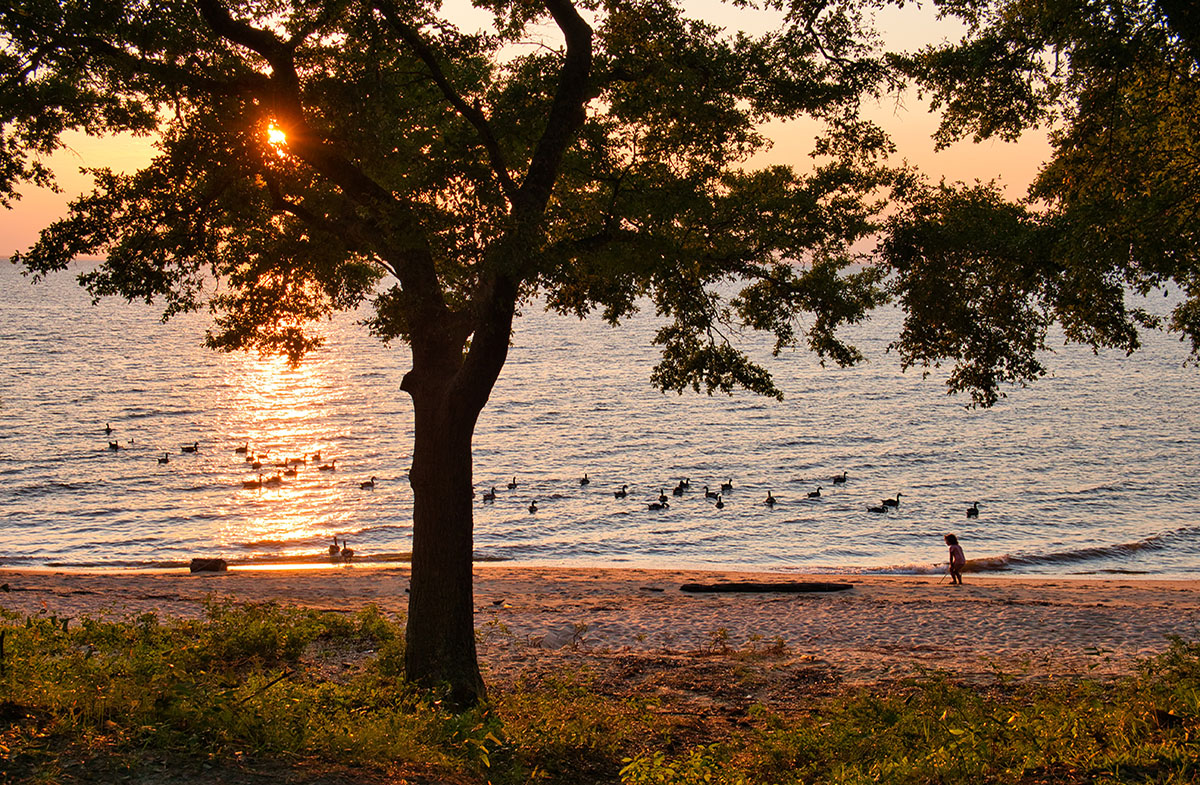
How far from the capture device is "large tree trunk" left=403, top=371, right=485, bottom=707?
445 inches

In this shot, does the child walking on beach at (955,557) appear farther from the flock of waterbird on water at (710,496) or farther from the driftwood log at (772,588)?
the flock of waterbird on water at (710,496)

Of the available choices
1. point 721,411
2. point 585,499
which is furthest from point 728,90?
point 721,411

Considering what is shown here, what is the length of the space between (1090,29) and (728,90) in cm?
423

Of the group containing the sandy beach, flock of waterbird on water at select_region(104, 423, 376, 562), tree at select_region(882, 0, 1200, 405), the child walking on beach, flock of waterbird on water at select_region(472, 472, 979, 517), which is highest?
tree at select_region(882, 0, 1200, 405)

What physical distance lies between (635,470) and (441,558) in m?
40.2

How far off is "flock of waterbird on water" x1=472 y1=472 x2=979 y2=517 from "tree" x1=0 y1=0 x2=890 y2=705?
30.5 metres

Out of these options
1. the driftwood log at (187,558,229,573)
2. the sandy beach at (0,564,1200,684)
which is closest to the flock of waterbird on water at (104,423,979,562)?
the driftwood log at (187,558,229,573)

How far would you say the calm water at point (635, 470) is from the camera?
118 feet

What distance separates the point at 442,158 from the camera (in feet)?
35.5

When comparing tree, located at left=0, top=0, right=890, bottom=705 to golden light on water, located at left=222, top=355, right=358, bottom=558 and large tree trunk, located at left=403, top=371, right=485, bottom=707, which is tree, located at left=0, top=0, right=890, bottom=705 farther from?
golden light on water, located at left=222, top=355, right=358, bottom=558

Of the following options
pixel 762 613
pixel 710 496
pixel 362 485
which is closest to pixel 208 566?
pixel 362 485

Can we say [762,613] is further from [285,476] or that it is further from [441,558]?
[285,476]

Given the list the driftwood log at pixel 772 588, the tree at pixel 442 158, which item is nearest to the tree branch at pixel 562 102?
the tree at pixel 442 158

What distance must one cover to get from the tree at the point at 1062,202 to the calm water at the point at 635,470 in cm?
2149
